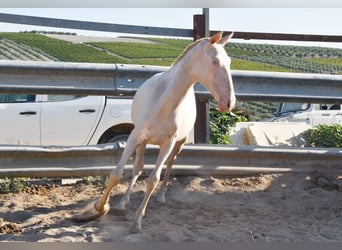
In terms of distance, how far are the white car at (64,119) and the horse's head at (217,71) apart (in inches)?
177

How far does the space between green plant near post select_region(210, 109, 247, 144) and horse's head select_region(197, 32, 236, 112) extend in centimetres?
527

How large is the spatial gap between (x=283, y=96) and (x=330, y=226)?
1617mm

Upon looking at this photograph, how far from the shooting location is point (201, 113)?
6.35 meters

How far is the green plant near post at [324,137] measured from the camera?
29.2ft

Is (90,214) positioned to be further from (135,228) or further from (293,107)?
(293,107)

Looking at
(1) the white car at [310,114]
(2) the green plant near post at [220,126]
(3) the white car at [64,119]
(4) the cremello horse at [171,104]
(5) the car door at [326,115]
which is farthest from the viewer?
(1) the white car at [310,114]

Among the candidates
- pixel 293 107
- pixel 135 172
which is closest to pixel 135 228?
pixel 135 172

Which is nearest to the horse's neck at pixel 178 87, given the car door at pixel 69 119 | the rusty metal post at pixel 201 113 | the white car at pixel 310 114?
the rusty metal post at pixel 201 113

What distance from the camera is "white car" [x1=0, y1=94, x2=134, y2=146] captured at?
30.0ft

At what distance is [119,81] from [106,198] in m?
1.37

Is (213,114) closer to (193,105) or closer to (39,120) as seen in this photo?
(39,120)

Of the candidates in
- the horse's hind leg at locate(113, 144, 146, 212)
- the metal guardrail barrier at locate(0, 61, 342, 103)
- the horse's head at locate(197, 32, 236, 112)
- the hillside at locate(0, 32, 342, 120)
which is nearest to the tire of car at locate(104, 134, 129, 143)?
the hillside at locate(0, 32, 342, 120)

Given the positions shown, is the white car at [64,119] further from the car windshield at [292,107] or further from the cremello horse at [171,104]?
the car windshield at [292,107]

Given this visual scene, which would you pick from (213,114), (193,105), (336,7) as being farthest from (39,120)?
(336,7)
